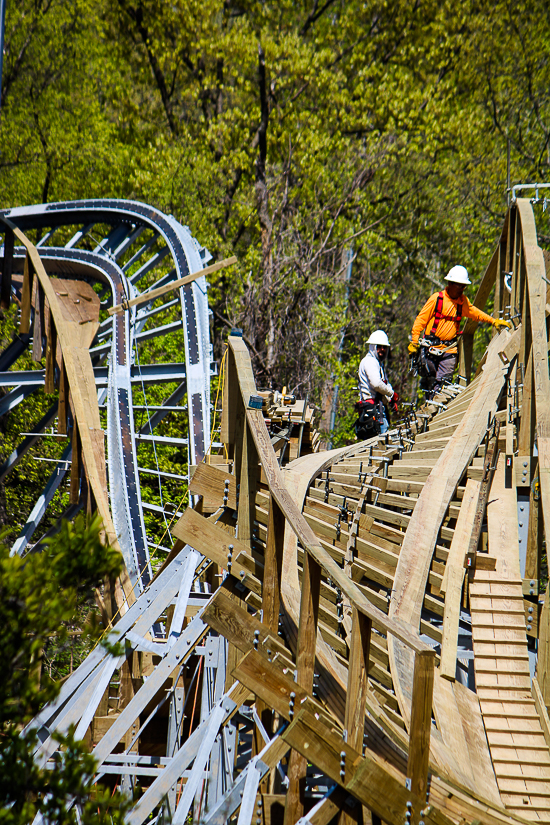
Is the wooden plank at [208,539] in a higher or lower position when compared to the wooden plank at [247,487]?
lower

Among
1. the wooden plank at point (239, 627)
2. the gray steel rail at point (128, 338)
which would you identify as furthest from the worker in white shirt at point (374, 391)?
the wooden plank at point (239, 627)

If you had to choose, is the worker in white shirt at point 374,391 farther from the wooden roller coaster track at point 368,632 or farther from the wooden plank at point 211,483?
the wooden plank at point 211,483

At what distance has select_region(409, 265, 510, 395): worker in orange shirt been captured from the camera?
419 inches

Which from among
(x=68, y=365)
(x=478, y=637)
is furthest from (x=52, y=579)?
(x=68, y=365)

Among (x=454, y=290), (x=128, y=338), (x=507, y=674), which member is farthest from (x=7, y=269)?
(x=507, y=674)

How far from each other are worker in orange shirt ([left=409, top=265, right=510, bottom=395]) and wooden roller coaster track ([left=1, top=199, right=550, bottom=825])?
2854 mm

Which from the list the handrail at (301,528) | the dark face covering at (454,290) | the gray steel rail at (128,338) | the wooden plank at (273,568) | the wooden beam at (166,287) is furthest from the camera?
the wooden beam at (166,287)

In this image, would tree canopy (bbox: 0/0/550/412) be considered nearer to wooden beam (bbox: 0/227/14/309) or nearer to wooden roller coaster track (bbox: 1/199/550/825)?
wooden beam (bbox: 0/227/14/309)

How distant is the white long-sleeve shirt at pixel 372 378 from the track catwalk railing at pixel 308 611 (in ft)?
16.2

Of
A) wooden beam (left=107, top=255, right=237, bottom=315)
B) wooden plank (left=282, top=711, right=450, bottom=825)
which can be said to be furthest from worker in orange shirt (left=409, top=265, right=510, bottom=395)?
wooden plank (left=282, top=711, right=450, bottom=825)

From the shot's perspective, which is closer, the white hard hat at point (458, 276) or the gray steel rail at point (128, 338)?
the white hard hat at point (458, 276)

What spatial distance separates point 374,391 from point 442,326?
1437 mm

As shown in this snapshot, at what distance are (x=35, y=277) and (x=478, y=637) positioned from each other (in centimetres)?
1207

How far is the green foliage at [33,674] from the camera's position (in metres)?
3.03
